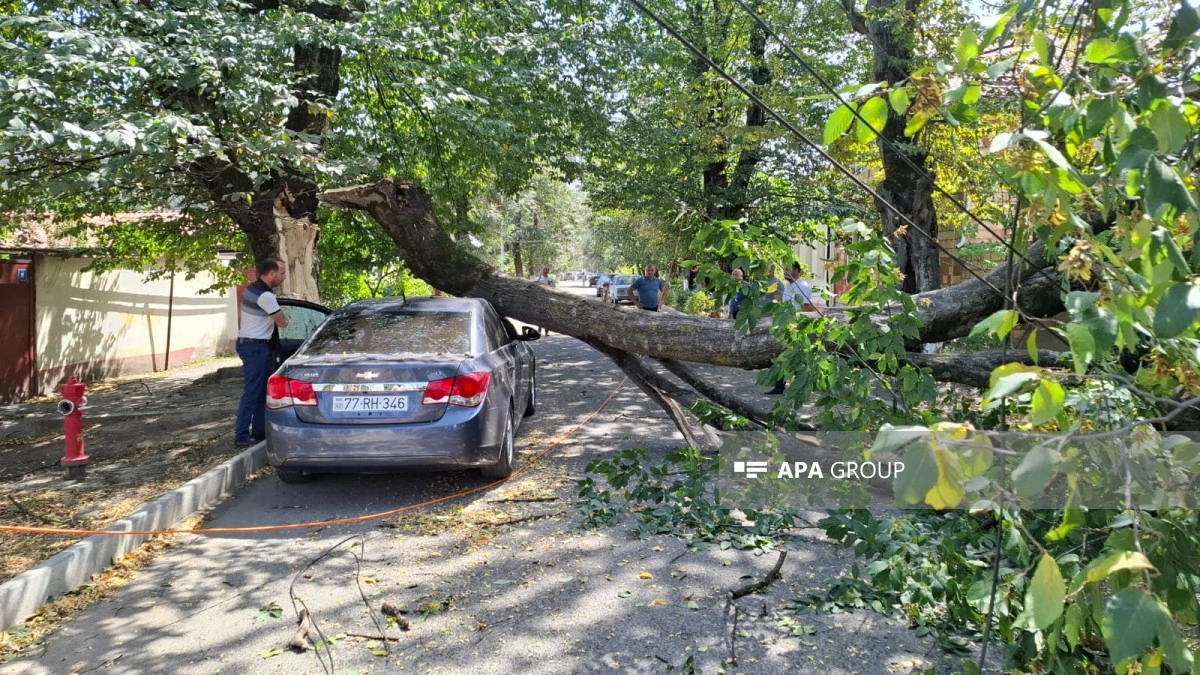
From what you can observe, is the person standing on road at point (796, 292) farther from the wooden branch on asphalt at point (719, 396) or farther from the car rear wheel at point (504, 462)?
the car rear wheel at point (504, 462)

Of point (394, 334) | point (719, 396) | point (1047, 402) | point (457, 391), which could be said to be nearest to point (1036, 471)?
point (1047, 402)

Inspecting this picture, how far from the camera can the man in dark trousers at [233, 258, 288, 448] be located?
7.40 meters

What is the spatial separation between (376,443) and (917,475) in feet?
15.7

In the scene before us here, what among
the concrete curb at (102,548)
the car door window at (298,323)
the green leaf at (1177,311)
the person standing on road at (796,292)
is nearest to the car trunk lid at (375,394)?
the concrete curb at (102,548)

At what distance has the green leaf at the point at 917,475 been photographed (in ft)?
4.33

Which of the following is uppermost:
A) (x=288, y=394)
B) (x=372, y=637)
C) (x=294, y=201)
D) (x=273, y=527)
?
(x=294, y=201)

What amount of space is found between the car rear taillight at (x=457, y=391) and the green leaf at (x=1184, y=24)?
4.72m

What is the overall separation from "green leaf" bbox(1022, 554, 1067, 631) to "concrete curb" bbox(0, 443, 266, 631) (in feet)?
14.1

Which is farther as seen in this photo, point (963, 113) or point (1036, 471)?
point (963, 113)

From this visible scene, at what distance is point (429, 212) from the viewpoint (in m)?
7.49

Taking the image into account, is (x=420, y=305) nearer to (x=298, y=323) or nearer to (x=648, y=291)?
(x=298, y=323)

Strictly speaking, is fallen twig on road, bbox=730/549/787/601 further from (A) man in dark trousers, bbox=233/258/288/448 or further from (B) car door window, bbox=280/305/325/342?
(B) car door window, bbox=280/305/325/342

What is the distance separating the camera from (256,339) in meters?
7.41

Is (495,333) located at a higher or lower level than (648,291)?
lower
